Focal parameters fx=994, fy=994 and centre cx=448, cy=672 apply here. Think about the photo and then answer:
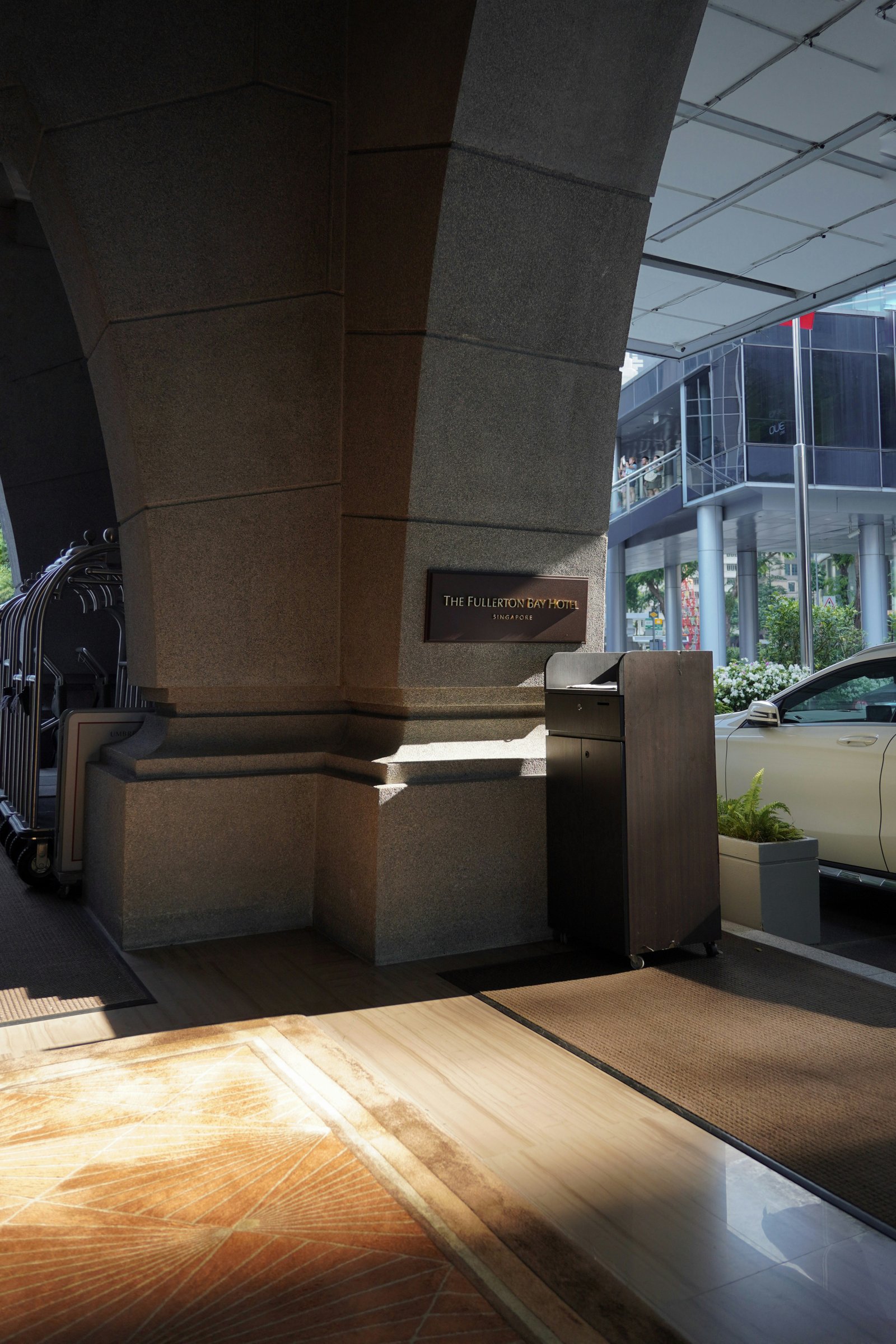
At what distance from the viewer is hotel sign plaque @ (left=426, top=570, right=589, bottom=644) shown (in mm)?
5074

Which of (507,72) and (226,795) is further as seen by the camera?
(226,795)

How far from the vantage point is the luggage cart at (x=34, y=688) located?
6219 millimetres

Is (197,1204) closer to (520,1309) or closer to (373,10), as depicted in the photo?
(520,1309)

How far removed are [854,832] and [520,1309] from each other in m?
4.34

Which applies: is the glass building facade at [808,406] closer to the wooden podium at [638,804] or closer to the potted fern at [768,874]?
the potted fern at [768,874]

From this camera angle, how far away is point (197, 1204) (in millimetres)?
2520

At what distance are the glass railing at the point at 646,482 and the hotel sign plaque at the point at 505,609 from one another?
23.0m

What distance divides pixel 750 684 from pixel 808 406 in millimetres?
16299

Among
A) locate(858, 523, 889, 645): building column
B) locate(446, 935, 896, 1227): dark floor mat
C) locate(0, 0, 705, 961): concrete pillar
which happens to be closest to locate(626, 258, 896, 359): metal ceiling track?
locate(0, 0, 705, 961): concrete pillar

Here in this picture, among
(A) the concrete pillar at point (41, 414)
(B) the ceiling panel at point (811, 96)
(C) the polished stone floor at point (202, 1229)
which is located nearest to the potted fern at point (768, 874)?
(C) the polished stone floor at point (202, 1229)

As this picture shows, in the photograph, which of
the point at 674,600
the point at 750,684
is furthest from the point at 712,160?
the point at 674,600

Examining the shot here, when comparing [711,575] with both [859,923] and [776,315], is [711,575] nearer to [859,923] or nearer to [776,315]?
[776,315]

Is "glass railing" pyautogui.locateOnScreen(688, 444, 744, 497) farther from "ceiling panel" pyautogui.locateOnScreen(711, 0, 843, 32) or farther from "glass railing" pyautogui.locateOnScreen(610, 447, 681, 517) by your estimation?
"ceiling panel" pyautogui.locateOnScreen(711, 0, 843, 32)

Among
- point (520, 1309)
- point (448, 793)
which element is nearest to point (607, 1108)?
point (520, 1309)
